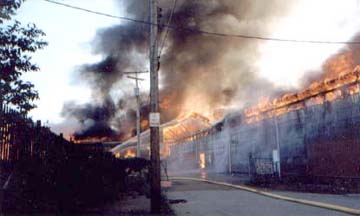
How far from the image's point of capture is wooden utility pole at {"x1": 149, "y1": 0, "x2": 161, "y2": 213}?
35.2ft

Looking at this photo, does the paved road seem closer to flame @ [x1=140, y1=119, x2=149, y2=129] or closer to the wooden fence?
the wooden fence

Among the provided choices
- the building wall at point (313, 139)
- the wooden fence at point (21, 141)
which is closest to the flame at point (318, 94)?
the building wall at point (313, 139)

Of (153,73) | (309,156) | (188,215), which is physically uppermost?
(153,73)

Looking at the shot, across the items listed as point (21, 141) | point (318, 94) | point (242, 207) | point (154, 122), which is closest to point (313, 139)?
point (318, 94)

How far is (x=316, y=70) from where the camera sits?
2427 centimetres

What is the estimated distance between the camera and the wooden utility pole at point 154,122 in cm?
1074

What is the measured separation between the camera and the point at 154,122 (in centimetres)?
1133

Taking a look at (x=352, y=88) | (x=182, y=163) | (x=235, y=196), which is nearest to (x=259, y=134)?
(x=352, y=88)

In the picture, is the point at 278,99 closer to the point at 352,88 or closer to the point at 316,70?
the point at 316,70

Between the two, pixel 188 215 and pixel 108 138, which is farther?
pixel 108 138

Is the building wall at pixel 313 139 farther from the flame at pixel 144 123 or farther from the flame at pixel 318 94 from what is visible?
the flame at pixel 144 123

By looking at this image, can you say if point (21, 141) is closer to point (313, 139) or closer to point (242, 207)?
point (242, 207)

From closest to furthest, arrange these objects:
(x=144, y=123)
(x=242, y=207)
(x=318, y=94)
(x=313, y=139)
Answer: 1. (x=242, y=207)
2. (x=318, y=94)
3. (x=313, y=139)
4. (x=144, y=123)

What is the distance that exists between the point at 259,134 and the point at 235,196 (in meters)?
12.2
